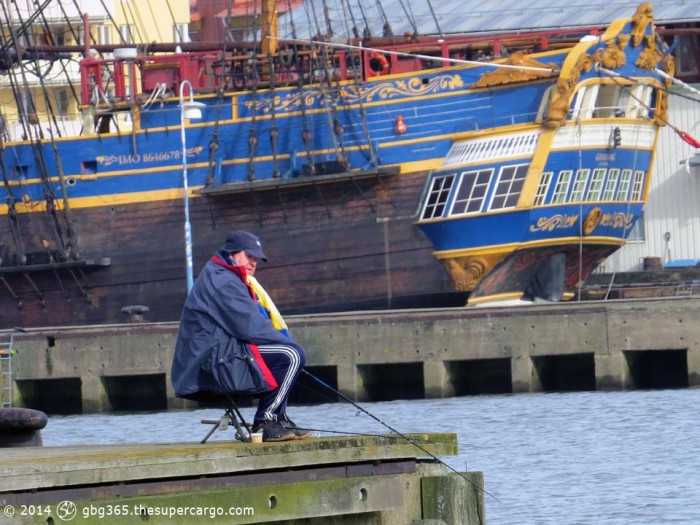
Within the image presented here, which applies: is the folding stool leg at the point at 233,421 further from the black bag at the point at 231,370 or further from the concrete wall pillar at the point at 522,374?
the concrete wall pillar at the point at 522,374

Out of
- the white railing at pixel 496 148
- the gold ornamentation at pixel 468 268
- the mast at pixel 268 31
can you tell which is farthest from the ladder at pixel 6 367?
the mast at pixel 268 31

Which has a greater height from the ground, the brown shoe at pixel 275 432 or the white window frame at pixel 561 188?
the white window frame at pixel 561 188

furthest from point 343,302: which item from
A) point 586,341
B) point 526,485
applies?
point 526,485

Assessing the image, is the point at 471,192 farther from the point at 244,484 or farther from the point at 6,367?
the point at 244,484

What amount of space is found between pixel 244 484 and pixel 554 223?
2753cm

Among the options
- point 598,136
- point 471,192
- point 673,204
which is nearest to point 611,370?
point 471,192

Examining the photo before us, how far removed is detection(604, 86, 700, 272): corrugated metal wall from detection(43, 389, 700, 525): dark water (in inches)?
631

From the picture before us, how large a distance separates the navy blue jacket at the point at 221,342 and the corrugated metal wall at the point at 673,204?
34.6 m

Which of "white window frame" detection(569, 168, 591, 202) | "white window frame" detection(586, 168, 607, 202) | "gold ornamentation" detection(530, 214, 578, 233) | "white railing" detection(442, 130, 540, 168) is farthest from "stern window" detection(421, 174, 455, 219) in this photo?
"white window frame" detection(586, 168, 607, 202)

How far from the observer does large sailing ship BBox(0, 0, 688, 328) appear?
126 feet

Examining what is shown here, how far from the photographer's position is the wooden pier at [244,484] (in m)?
10.2

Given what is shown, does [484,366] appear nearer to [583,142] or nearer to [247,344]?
[583,142]

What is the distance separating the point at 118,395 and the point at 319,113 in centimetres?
937

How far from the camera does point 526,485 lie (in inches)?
772
